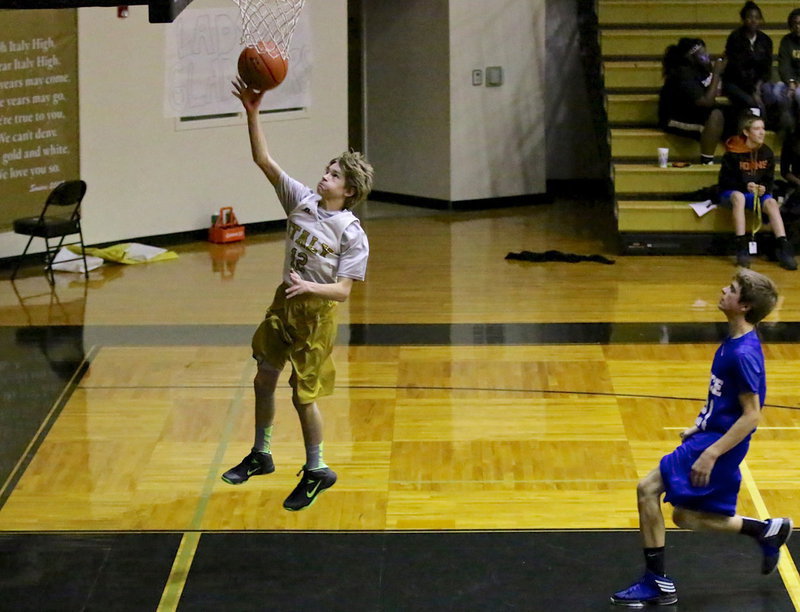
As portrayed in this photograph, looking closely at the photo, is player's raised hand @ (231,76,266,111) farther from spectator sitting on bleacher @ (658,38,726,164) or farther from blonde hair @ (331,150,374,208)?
spectator sitting on bleacher @ (658,38,726,164)

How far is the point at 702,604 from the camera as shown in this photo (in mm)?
4875

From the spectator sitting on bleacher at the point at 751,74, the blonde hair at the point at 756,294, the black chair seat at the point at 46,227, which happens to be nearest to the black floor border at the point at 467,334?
the black chair seat at the point at 46,227

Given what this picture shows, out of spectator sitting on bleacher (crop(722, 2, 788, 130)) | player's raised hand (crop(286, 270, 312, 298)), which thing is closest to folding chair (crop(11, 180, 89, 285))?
player's raised hand (crop(286, 270, 312, 298))

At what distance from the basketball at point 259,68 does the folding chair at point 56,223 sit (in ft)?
17.6

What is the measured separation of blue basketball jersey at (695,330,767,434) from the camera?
178 inches

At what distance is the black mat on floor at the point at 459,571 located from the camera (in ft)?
16.1

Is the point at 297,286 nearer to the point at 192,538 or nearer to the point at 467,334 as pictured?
the point at 192,538

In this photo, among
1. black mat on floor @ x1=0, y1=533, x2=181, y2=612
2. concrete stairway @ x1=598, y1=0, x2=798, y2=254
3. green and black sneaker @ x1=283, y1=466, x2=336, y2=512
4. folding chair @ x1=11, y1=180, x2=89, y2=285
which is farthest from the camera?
concrete stairway @ x1=598, y1=0, x2=798, y2=254

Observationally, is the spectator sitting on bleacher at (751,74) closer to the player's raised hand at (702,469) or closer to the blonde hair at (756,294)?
the blonde hair at (756,294)

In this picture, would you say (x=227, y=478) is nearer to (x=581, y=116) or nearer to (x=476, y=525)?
(x=476, y=525)

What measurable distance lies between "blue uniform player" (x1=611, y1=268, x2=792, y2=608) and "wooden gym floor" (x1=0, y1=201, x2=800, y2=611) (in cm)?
26

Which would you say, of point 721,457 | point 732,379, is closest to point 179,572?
point 721,457

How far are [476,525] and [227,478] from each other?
1.13m

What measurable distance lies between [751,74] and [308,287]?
7708 mm
